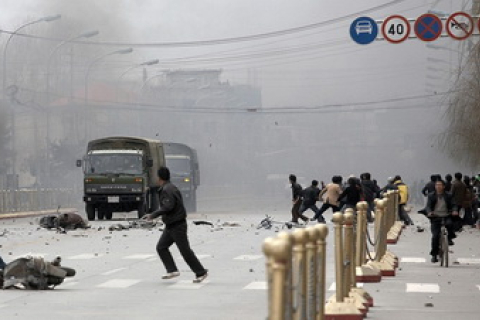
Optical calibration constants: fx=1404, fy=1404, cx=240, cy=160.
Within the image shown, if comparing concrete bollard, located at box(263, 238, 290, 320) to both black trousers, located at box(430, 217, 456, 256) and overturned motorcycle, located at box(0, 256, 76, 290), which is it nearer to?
overturned motorcycle, located at box(0, 256, 76, 290)

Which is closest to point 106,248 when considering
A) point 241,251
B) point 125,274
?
point 241,251

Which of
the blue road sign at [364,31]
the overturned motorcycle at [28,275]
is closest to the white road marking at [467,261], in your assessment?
the blue road sign at [364,31]

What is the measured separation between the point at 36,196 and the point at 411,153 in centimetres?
5843

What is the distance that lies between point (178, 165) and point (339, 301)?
51.9m

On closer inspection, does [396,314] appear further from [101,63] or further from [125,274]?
[101,63]

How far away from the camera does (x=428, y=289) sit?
734 inches

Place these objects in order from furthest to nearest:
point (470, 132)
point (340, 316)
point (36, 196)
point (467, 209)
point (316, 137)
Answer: point (316, 137)
point (36, 196)
point (470, 132)
point (467, 209)
point (340, 316)

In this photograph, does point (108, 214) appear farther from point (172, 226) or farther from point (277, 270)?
point (277, 270)

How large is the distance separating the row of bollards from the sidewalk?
0.46 metres

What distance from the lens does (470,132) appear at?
46125 mm

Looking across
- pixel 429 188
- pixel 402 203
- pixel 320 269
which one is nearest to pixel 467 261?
pixel 320 269

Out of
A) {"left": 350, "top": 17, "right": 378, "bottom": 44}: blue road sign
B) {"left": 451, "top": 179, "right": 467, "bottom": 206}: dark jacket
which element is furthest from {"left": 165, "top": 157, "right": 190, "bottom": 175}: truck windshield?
{"left": 350, "top": 17, "right": 378, "bottom": 44}: blue road sign

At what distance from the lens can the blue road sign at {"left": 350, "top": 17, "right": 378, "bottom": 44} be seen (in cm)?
3184

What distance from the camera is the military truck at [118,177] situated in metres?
48.7
